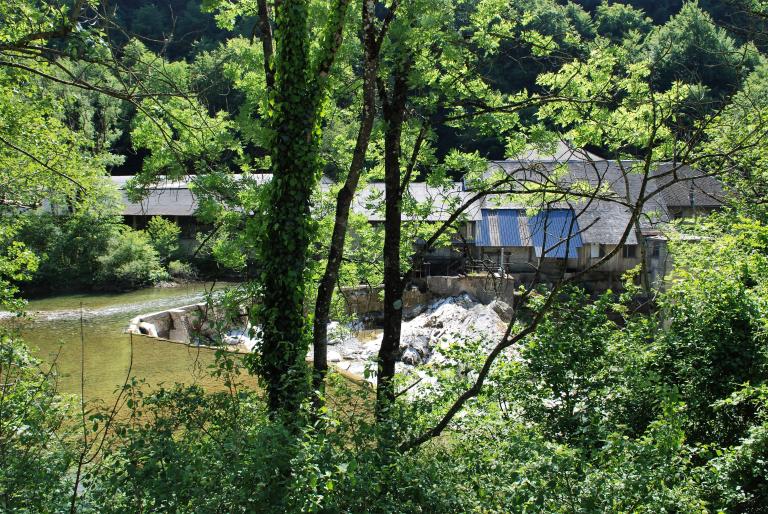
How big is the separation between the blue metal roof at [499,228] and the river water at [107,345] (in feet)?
45.7

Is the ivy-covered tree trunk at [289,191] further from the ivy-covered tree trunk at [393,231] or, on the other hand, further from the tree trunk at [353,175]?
the ivy-covered tree trunk at [393,231]

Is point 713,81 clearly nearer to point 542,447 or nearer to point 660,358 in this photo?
point 660,358

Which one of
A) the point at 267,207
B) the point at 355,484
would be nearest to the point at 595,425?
the point at 355,484

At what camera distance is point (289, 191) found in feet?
22.4

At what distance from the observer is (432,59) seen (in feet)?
24.8

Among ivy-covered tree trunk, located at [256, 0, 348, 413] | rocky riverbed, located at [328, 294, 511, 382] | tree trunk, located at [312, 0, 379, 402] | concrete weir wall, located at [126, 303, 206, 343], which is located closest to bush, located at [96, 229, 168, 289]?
concrete weir wall, located at [126, 303, 206, 343]

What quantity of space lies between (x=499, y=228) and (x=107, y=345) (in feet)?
61.2

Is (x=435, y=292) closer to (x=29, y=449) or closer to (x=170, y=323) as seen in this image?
(x=170, y=323)

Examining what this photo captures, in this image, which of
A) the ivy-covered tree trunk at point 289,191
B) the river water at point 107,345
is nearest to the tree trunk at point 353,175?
the ivy-covered tree trunk at point 289,191

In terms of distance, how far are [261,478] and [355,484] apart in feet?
2.26

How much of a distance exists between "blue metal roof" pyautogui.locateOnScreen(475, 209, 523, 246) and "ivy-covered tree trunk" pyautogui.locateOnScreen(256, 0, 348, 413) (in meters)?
22.9

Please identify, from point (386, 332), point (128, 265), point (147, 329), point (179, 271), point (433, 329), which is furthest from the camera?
point (179, 271)

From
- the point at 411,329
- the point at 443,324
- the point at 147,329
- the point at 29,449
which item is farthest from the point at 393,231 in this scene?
the point at 443,324

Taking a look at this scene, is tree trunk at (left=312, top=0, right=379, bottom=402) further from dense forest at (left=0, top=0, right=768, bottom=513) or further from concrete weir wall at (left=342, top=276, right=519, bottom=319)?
concrete weir wall at (left=342, top=276, right=519, bottom=319)
